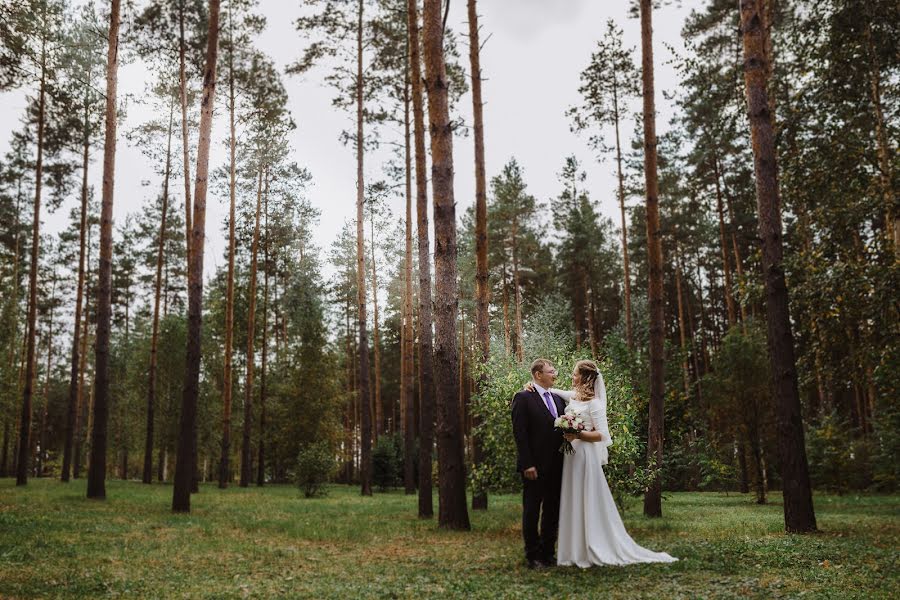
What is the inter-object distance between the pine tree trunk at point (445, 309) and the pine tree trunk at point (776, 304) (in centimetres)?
488

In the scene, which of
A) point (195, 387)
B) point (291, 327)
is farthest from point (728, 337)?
point (291, 327)

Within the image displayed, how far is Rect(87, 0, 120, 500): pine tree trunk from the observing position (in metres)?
15.8

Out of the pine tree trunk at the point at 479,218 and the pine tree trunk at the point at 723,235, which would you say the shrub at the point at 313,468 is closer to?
the pine tree trunk at the point at 479,218

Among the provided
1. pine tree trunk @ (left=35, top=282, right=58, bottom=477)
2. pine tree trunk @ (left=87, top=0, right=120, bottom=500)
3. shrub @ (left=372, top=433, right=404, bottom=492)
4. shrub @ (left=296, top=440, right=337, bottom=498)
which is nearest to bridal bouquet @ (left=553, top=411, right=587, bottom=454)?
pine tree trunk @ (left=87, top=0, right=120, bottom=500)

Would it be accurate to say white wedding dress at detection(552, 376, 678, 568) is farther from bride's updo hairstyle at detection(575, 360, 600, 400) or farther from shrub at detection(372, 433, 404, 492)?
shrub at detection(372, 433, 404, 492)

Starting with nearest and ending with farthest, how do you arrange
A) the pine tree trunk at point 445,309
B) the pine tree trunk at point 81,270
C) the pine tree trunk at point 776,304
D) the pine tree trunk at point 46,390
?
the pine tree trunk at point 776,304 < the pine tree trunk at point 445,309 < the pine tree trunk at point 81,270 < the pine tree trunk at point 46,390

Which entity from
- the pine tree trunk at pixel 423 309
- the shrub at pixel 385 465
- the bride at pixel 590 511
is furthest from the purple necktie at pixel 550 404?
the shrub at pixel 385 465

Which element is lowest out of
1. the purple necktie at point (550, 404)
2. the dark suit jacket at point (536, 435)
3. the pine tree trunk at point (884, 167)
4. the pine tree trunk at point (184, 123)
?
the dark suit jacket at point (536, 435)

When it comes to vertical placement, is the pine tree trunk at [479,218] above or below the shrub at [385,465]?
above

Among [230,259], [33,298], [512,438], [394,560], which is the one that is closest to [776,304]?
[512,438]

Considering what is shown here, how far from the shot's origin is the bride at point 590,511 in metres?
6.68

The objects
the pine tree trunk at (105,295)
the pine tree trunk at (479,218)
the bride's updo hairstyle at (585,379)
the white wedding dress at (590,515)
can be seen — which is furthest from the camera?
the pine tree trunk at (105,295)

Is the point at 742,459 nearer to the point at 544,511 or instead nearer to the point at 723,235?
the point at 723,235

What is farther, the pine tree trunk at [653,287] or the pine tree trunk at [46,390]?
the pine tree trunk at [46,390]
